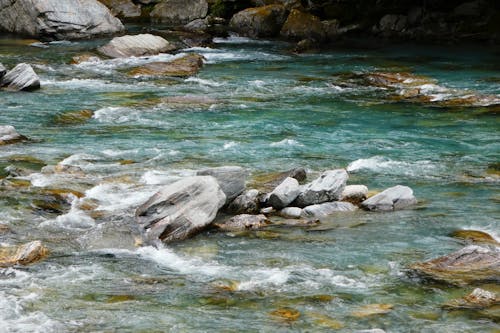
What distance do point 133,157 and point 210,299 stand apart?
8210mm

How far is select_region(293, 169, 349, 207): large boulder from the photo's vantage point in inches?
592

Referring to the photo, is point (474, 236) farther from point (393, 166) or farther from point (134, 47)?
point (134, 47)

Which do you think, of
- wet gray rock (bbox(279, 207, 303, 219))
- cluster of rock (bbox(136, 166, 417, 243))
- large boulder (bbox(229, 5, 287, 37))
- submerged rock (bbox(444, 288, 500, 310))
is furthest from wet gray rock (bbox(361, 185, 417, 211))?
large boulder (bbox(229, 5, 287, 37))

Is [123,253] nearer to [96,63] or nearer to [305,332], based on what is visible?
[305,332]

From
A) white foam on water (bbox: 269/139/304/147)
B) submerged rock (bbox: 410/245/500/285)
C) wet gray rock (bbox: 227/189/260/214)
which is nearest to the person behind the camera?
submerged rock (bbox: 410/245/500/285)

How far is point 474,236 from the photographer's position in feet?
44.3

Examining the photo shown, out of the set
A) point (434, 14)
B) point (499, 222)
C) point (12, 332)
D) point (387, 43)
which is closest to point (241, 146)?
point (499, 222)

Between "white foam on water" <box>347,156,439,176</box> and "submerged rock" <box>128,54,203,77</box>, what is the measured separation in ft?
45.1

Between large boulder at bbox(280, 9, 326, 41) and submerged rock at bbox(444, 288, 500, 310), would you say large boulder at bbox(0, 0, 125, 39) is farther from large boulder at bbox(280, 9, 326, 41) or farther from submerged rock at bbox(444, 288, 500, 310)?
submerged rock at bbox(444, 288, 500, 310)

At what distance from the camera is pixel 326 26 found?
1705 inches

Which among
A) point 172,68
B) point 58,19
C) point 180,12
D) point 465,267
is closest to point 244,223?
point 465,267

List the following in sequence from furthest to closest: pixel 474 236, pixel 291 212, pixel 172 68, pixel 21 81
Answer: pixel 172 68, pixel 21 81, pixel 291 212, pixel 474 236

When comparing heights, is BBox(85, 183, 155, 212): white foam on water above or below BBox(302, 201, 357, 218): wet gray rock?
above

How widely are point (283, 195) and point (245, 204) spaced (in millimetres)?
727
